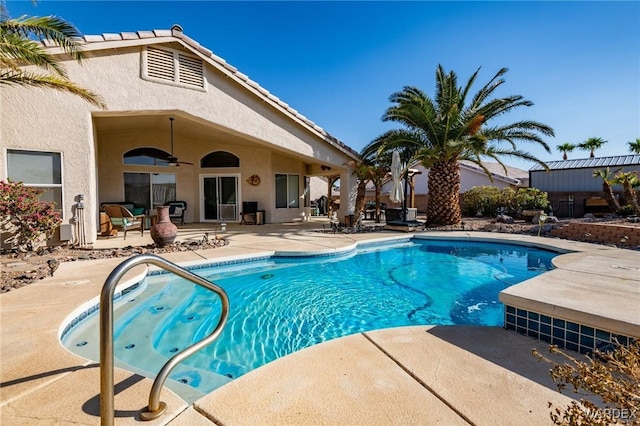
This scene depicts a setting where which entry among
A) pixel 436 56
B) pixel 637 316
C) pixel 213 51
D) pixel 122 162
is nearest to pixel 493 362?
pixel 637 316

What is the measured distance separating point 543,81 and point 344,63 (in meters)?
8.57

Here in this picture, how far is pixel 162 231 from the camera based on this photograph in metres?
8.77

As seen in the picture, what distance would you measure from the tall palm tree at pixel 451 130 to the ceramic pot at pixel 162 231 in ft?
31.4

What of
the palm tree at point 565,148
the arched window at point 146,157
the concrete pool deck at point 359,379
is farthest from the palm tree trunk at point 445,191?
the palm tree at point 565,148

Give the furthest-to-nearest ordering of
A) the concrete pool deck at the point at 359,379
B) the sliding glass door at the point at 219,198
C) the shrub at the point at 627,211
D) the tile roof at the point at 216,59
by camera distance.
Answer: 1. the sliding glass door at the point at 219,198
2. the shrub at the point at 627,211
3. the tile roof at the point at 216,59
4. the concrete pool deck at the point at 359,379

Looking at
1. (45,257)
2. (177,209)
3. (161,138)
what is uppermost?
(161,138)

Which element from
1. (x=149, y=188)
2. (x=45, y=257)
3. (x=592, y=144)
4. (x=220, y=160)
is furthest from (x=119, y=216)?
(x=592, y=144)

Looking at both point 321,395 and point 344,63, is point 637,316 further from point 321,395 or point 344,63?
point 344,63

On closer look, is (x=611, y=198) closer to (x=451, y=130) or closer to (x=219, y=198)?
(x=451, y=130)

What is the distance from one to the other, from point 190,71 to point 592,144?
38.1 meters

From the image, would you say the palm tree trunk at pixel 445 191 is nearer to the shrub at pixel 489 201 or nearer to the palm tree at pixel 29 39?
the shrub at pixel 489 201

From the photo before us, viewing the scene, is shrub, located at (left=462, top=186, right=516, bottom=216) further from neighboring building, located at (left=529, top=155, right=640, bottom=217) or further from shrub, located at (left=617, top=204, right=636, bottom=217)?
shrub, located at (left=617, top=204, right=636, bottom=217)

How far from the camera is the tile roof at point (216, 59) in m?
8.73

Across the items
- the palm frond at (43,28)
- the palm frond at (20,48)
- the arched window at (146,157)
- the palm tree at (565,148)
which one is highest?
the palm tree at (565,148)
